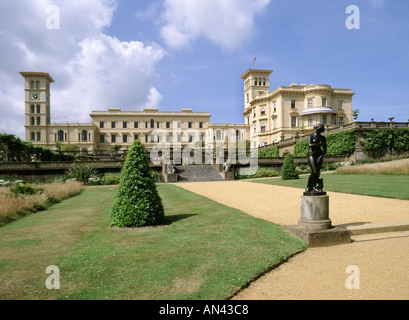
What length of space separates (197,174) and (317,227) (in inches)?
876

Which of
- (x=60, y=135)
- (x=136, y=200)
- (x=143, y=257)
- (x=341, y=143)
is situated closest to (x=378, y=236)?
(x=143, y=257)

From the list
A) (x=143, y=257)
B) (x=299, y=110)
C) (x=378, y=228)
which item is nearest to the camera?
(x=143, y=257)

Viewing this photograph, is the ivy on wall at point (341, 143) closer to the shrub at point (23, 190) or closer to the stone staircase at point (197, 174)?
the stone staircase at point (197, 174)

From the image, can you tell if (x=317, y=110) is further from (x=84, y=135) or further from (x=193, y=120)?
(x=84, y=135)

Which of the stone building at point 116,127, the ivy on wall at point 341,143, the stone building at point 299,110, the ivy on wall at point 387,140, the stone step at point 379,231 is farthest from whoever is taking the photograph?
the stone building at point 116,127

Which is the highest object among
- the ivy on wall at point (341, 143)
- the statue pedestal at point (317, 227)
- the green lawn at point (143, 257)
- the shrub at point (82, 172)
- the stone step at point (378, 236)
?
the ivy on wall at point (341, 143)

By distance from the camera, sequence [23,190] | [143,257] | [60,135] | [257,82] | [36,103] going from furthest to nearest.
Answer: [36,103]
[60,135]
[257,82]
[23,190]
[143,257]

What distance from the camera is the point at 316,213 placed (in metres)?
5.82

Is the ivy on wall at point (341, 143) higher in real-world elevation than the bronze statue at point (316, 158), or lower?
higher

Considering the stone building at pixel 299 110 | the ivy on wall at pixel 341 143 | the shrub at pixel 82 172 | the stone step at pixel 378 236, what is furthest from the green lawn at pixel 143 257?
the stone building at pixel 299 110

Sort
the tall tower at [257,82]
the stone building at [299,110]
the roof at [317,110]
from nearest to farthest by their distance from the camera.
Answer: the roof at [317,110] → the stone building at [299,110] → the tall tower at [257,82]

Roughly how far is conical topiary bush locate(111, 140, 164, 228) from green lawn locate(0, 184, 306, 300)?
1.11 ft

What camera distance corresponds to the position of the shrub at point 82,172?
2225cm

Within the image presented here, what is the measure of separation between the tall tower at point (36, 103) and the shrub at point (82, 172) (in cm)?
5333
